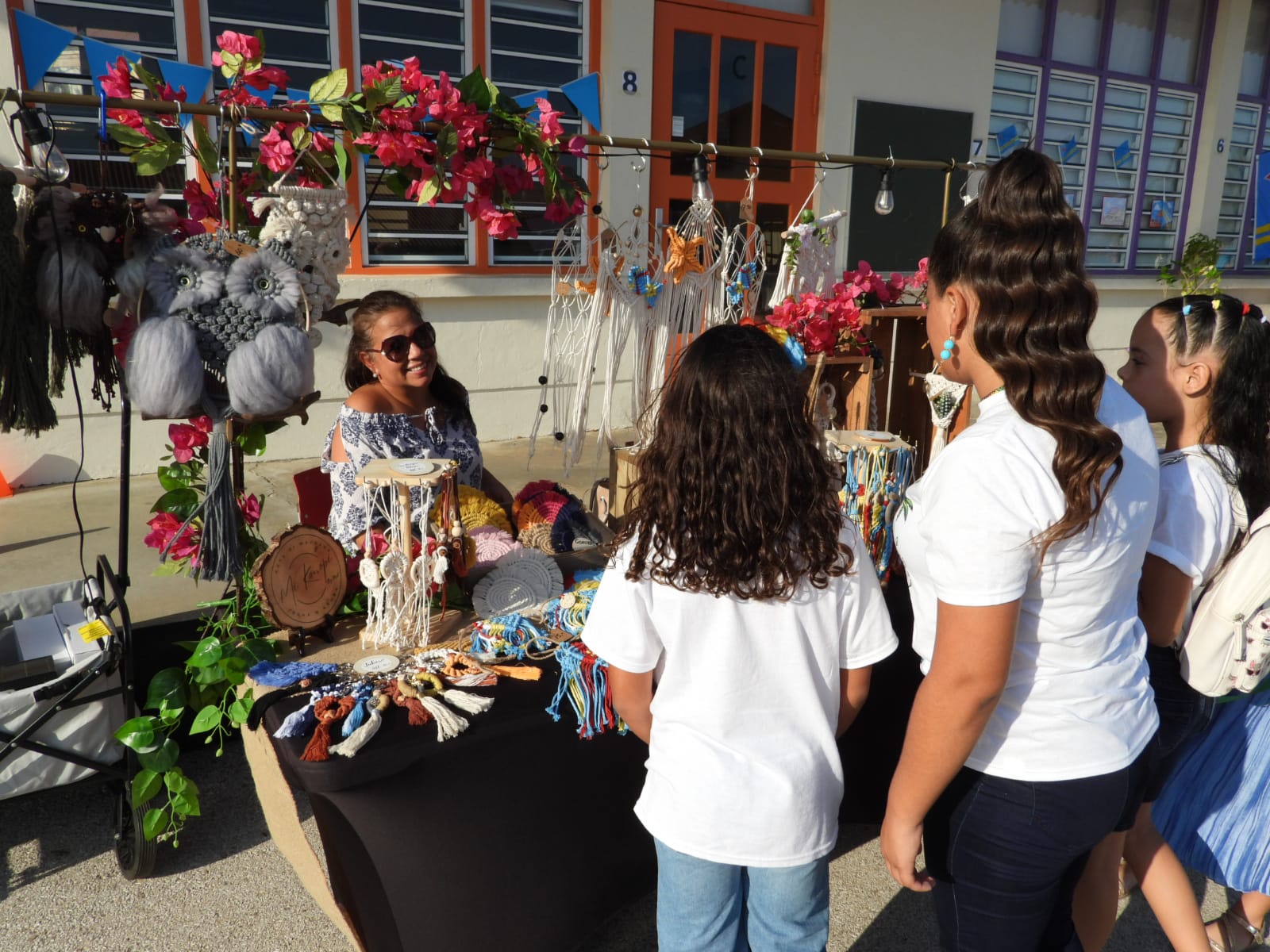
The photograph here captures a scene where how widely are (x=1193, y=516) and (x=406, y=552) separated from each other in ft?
4.73

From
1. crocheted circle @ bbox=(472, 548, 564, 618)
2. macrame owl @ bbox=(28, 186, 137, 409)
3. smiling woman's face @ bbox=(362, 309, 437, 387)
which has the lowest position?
crocheted circle @ bbox=(472, 548, 564, 618)

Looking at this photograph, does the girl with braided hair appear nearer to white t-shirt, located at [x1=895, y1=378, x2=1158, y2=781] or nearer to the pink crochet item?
white t-shirt, located at [x1=895, y1=378, x2=1158, y2=781]

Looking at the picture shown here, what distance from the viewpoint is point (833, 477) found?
128 cm

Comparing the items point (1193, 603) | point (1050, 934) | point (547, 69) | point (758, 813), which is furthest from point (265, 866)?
point (547, 69)

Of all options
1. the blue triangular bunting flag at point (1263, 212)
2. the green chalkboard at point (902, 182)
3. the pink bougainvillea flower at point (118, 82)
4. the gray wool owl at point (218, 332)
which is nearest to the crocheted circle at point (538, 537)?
the gray wool owl at point (218, 332)

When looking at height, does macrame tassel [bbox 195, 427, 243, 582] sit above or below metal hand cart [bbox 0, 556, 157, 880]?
above

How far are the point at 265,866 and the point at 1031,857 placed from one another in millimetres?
1773

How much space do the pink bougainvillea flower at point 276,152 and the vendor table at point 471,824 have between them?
1.11 meters

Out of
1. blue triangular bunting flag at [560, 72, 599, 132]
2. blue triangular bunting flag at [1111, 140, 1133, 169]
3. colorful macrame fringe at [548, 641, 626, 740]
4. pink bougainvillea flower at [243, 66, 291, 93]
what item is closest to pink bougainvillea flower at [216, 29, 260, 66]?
pink bougainvillea flower at [243, 66, 291, 93]

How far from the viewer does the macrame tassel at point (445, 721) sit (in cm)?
160

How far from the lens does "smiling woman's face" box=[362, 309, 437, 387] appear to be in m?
2.54

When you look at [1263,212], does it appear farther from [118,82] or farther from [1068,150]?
[118,82]

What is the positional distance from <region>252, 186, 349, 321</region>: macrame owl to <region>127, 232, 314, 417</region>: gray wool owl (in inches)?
3.1

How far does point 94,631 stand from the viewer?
198 cm
